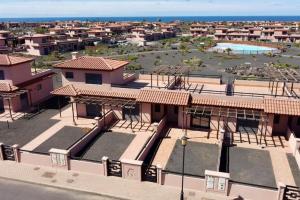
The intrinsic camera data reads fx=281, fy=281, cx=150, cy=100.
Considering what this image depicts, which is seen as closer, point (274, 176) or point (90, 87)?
point (274, 176)

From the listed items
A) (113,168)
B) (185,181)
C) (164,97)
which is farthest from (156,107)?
(185,181)

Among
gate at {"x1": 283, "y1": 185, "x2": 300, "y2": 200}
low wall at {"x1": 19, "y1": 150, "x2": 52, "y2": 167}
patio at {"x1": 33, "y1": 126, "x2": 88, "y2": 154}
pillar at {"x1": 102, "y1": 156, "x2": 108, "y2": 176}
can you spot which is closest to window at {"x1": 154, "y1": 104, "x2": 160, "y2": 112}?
patio at {"x1": 33, "y1": 126, "x2": 88, "y2": 154}

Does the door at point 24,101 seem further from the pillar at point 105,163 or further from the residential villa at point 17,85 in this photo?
the pillar at point 105,163

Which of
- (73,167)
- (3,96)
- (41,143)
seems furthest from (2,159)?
(3,96)

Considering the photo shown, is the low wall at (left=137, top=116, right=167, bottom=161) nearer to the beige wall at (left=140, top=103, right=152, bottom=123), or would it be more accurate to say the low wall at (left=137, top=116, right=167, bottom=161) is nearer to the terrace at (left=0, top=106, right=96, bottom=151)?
the beige wall at (left=140, top=103, right=152, bottom=123)

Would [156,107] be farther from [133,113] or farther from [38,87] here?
[38,87]

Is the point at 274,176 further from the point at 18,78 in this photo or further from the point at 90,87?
the point at 18,78

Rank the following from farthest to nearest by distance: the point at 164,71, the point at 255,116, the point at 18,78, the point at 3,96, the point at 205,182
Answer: the point at 164,71 < the point at 18,78 < the point at 3,96 < the point at 255,116 < the point at 205,182
